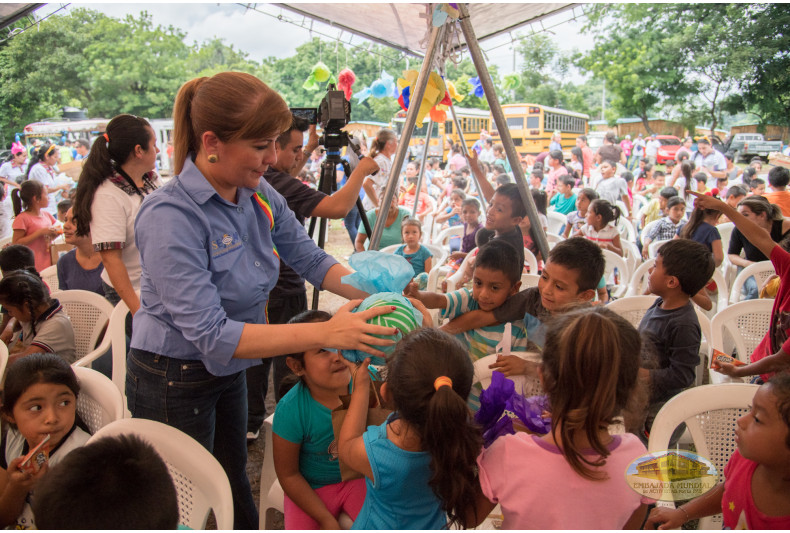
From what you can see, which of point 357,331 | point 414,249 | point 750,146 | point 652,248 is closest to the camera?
point 357,331

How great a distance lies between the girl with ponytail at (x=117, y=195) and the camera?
1.81 metres

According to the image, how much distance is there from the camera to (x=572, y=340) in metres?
1.01

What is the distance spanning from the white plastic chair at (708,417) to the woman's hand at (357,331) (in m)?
0.95

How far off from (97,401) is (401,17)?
300 centimetres

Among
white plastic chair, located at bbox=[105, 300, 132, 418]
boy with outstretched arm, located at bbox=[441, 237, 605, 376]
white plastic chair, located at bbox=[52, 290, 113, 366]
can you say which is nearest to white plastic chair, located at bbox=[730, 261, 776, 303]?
boy with outstretched arm, located at bbox=[441, 237, 605, 376]

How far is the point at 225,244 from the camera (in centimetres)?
116

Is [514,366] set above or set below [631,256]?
above

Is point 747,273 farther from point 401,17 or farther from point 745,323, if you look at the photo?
point 401,17

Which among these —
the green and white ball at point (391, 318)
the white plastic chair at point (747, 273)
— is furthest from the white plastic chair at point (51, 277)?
the white plastic chair at point (747, 273)

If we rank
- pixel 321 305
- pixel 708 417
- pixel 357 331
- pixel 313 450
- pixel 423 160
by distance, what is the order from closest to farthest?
pixel 357 331 < pixel 313 450 < pixel 708 417 < pixel 423 160 < pixel 321 305

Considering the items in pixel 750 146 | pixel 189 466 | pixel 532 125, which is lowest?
pixel 189 466

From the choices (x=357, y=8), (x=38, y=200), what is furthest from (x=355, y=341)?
(x=38, y=200)

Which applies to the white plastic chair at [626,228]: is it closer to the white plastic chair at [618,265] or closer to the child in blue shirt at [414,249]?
the white plastic chair at [618,265]

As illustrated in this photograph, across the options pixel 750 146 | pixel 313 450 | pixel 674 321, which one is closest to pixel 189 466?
pixel 313 450
